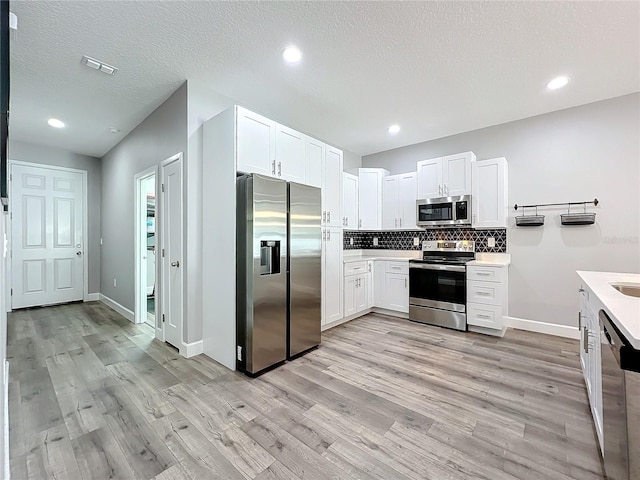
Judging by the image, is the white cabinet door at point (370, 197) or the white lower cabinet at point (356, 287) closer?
the white lower cabinet at point (356, 287)

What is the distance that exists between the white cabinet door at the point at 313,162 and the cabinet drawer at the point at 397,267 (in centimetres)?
179

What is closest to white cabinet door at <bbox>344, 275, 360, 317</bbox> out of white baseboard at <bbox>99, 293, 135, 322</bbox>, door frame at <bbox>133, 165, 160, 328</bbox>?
door frame at <bbox>133, 165, 160, 328</bbox>

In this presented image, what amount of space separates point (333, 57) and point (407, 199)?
261cm

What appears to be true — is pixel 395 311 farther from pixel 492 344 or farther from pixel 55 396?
pixel 55 396

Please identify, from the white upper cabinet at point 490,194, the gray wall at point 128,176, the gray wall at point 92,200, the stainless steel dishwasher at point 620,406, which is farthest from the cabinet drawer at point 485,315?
the gray wall at point 92,200

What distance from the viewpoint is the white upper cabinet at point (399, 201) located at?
4.53 m

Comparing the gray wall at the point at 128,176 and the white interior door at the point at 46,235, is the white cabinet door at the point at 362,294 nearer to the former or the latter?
the gray wall at the point at 128,176

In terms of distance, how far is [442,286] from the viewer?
3.88 metres

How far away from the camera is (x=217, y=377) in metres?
2.47

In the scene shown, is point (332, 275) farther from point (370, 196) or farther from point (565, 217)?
point (565, 217)

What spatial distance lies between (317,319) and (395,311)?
1789 mm

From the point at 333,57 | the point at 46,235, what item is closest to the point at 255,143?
the point at 333,57

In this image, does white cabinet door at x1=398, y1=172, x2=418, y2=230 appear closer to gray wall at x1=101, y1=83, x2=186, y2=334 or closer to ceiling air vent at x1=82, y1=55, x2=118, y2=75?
gray wall at x1=101, y1=83, x2=186, y2=334

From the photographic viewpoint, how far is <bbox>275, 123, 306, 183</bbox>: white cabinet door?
9.93ft
